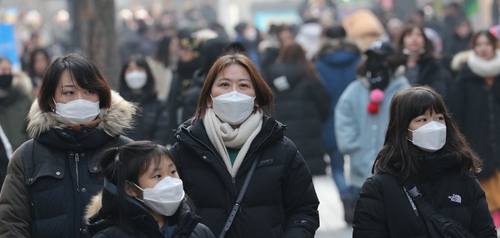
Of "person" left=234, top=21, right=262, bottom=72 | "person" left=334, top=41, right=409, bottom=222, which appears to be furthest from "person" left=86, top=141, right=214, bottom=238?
"person" left=234, top=21, right=262, bottom=72

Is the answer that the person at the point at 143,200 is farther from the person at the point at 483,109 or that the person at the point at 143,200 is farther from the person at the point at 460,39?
the person at the point at 460,39

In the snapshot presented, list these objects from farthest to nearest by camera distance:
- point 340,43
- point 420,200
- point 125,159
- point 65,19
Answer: point 65,19, point 340,43, point 420,200, point 125,159

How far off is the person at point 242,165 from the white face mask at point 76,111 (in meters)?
0.53

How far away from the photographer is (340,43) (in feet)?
36.3

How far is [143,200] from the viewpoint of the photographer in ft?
13.7

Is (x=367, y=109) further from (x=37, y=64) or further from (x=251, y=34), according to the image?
(x=251, y=34)

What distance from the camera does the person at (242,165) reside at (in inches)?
187

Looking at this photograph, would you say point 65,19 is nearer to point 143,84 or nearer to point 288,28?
point 288,28

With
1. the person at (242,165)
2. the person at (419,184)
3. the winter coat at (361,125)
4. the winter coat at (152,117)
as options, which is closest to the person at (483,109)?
the winter coat at (361,125)

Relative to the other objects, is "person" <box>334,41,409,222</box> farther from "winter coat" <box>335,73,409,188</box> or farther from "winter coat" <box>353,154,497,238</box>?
"winter coat" <box>353,154,497,238</box>

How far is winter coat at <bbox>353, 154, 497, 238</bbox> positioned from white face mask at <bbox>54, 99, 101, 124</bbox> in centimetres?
152

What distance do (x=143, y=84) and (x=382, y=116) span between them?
242 cm

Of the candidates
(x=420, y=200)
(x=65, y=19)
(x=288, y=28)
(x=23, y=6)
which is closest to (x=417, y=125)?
(x=420, y=200)

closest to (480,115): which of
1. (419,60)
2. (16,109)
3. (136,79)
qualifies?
(419,60)
